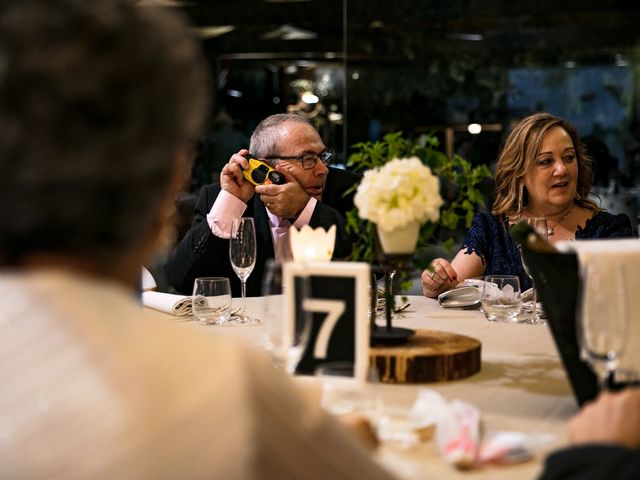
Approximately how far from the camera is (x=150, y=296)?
9.74 ft

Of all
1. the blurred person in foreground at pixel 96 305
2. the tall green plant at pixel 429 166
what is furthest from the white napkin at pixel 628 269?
the blurred person in foreground at pixel 96 305

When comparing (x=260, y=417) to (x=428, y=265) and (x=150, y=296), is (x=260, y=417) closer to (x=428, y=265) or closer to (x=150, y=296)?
(x=428, y=265)

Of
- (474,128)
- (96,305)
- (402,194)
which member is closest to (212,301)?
(402,194)

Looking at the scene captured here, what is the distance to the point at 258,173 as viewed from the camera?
3.69m

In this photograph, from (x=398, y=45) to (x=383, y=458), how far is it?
5.00m

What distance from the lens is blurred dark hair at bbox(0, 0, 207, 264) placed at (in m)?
0.97

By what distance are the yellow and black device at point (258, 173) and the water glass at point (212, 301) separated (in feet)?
3.20

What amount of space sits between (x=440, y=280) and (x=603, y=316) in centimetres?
168

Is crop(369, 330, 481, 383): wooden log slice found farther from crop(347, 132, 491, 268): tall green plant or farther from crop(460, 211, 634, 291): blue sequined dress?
crop(460, 211, 634, 291): blue sequined dress

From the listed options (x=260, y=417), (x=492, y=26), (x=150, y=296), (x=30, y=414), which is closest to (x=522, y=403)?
(x=260, y=417)

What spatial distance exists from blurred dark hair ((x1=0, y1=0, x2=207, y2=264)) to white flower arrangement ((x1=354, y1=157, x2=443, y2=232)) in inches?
38.1

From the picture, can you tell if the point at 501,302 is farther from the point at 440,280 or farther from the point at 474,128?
the point at 474,128

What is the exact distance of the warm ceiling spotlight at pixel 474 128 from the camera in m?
6.28

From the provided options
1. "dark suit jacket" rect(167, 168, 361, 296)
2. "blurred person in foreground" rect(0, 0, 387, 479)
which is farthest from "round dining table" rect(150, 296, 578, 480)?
"dark suit jacket" rect(167, 168, 361, 296)
